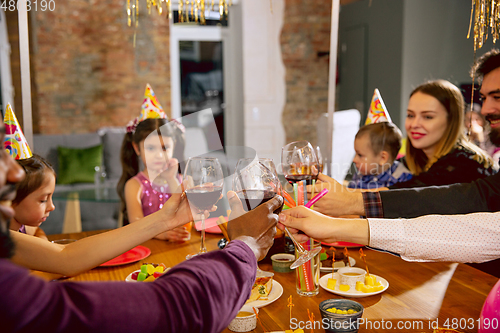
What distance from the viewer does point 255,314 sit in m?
0.78

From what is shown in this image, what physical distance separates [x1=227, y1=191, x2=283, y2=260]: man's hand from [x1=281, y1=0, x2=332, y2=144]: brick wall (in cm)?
508

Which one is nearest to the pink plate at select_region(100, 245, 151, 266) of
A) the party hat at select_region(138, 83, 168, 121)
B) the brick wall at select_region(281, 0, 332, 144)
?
the party hat at select_region(138, 83, 168, 121)

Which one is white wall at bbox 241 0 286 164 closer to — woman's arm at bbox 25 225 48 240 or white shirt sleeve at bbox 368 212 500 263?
woman's arm at bbox 25 225 48 240

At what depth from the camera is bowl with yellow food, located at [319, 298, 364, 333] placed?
0.70 metres

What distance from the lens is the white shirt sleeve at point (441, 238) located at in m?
0.94

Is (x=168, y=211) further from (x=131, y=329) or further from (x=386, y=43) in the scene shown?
(x=386, y=43)

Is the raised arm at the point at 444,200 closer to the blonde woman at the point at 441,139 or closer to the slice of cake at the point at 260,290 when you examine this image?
the blonde woman at the point at 441,139

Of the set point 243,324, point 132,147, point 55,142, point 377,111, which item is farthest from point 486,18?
point 55,142

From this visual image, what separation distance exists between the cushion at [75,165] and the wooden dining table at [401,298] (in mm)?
3106

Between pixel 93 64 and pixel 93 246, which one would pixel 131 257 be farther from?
pixel 93 64

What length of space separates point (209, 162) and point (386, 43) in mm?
4679

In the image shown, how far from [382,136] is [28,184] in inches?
63.0

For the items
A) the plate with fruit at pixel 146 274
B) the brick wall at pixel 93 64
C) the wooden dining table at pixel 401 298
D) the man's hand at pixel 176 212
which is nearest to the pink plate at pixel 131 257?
the wooden dining table at pixel 401 298

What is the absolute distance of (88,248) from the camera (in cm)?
96
